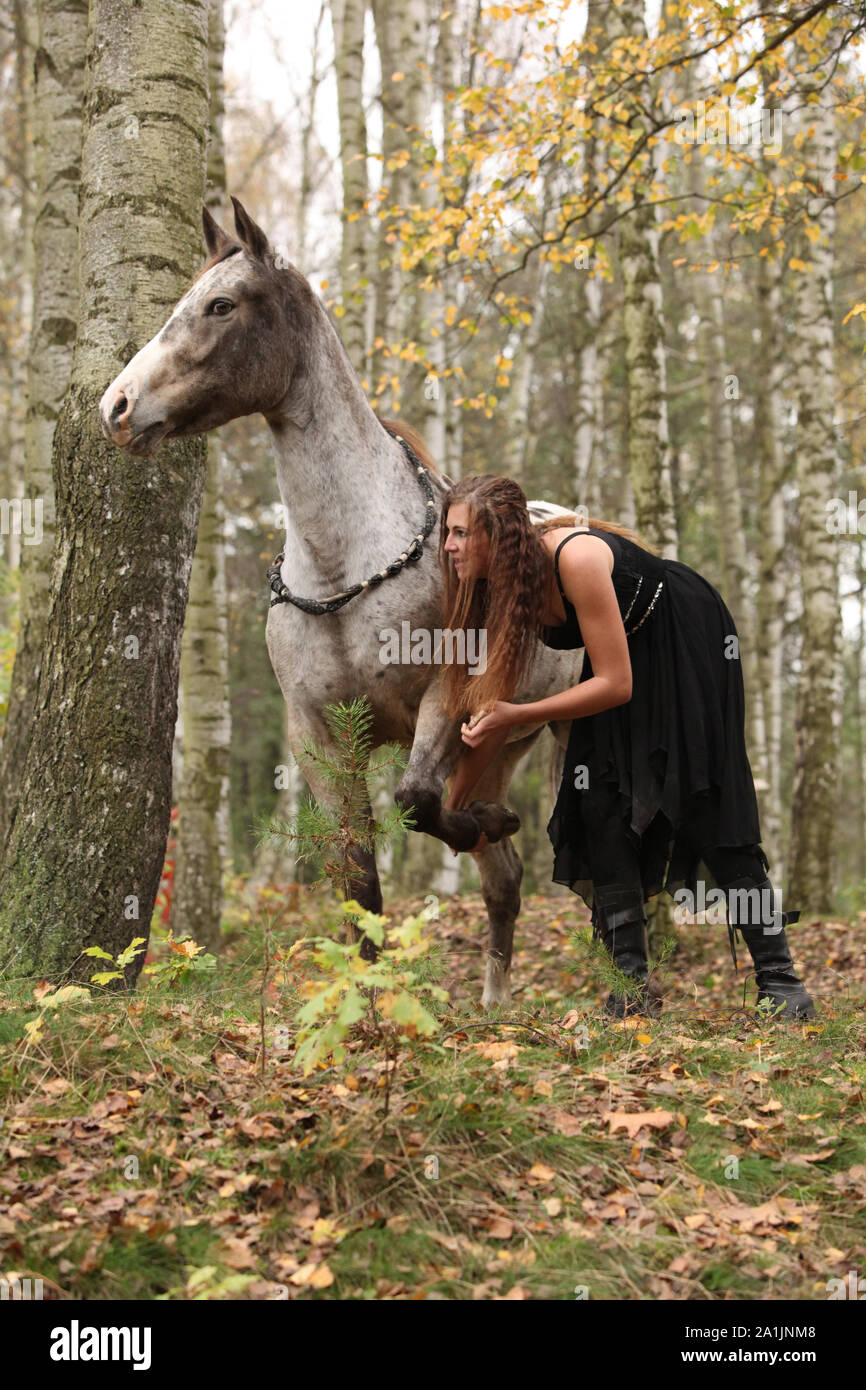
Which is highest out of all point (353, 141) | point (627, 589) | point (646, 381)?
point (353, 141)

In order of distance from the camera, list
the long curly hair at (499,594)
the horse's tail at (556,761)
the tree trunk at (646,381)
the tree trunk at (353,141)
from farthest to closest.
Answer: the tree trunk at (353,141), the tree trunk at (646,381), the horse's tail at (556,761), the long curly hair at (499,594)

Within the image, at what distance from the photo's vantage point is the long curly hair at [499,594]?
4.03 m

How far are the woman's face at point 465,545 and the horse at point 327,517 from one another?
31cm

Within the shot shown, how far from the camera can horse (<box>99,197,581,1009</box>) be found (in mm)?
4109

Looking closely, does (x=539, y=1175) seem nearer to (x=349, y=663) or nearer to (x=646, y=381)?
(x=349, y=663)

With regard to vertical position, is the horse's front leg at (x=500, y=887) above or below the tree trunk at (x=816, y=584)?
below

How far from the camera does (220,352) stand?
13.2ft

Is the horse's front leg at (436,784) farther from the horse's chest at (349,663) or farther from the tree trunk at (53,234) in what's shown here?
the tree trunk at (53,234)

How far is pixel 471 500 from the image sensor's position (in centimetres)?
410

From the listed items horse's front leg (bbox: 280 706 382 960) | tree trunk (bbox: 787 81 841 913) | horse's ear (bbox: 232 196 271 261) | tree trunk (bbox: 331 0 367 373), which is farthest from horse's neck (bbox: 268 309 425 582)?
tree trunk (bbox: 331 0 367 373)

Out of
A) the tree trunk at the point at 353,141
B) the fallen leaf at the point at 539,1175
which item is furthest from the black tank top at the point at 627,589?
the tree trunk at the point at 353,141

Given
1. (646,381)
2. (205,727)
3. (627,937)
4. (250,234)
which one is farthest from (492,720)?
(646,381)

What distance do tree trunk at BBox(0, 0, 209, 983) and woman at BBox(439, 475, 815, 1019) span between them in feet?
3.69

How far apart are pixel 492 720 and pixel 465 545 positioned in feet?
2.10
